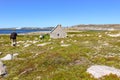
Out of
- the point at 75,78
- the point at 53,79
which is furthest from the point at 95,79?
the point at 53,79

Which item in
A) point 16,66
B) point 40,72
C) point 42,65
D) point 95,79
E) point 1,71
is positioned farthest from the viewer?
point 16,66

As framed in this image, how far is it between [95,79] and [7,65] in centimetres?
1494

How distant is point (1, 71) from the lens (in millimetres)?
25578

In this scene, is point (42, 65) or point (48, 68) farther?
point (42, 65)

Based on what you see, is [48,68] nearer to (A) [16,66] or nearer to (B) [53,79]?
(B) [53,79]

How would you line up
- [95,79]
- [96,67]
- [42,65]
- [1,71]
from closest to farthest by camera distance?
[95,79] < [96,67] < [1,71] < [42,65]

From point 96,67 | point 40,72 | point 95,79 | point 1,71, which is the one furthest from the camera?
point 1,71

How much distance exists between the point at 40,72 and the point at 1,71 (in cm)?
469

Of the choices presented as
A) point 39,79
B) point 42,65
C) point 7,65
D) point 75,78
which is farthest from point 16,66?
point 75,78

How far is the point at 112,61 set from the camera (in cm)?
2777

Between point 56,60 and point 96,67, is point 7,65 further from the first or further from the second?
point 96,67

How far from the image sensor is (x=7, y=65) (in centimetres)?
3086

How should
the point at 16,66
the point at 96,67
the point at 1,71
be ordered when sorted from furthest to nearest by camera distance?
the point at 16,66 → the point at 1,71 → the point at 96,67

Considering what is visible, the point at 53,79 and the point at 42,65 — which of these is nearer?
the point at 53,79
